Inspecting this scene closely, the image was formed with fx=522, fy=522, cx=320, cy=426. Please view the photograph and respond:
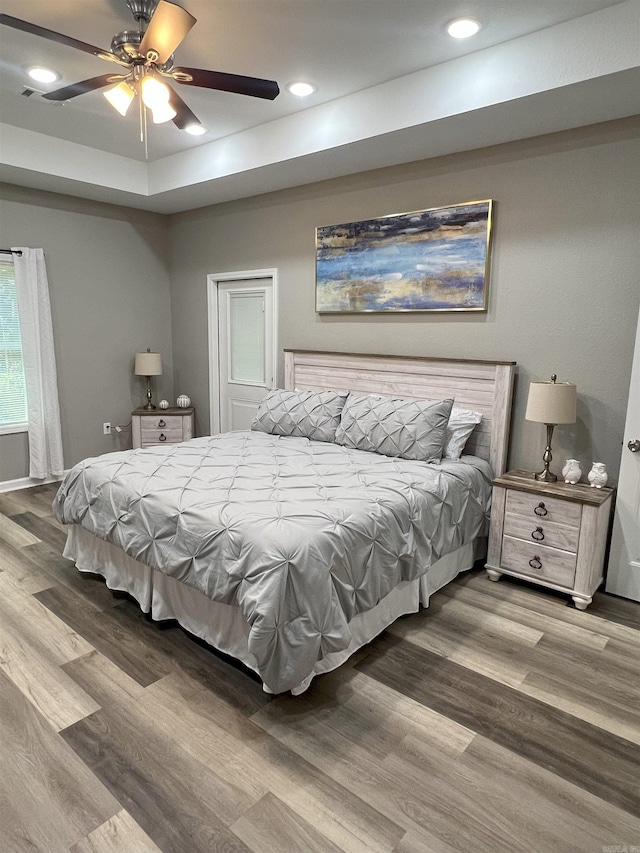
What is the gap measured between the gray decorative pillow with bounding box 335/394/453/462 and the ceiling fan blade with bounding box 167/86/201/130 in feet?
6.45

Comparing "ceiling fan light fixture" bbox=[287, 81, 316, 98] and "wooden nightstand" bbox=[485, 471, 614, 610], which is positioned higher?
"ceiling fan light fixture" bbox=[287, 81, 316, 98]

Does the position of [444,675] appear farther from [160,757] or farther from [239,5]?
[239,5]

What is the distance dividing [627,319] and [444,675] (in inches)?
85.1

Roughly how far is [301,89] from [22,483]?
396cm

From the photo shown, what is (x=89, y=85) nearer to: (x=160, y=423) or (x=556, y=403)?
(x=556, y=403)

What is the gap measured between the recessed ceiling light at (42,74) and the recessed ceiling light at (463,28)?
2.20m

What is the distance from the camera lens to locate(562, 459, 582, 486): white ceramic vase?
9.85 feet

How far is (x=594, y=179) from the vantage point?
2965 millimetres

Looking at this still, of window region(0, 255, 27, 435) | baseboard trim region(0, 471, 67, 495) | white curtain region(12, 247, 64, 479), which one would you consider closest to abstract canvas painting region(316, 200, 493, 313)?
white curtain region(12, 247, 64, 479)

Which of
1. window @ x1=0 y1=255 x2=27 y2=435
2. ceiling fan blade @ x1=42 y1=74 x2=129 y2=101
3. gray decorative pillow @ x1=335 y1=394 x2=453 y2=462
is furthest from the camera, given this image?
window @ x1=0 y1=255 x2=27 y2=435

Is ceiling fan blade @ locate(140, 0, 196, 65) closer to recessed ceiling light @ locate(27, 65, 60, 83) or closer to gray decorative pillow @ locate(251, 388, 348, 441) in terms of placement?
recessed ceiling light @ locate(27, 65, 60, 83)

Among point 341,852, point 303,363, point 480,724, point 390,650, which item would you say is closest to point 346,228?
point 303,363

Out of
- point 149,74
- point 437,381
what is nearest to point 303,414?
point 437,381

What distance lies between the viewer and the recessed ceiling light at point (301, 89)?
10.1ft
